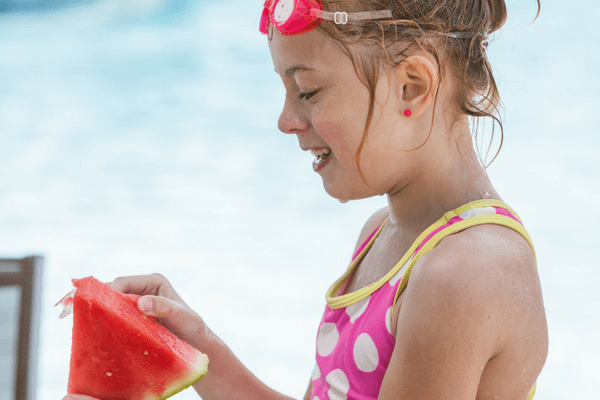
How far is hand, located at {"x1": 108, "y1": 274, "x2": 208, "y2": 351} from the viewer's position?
0.85m

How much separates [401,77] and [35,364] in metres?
1.53

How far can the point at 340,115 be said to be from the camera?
785 mm

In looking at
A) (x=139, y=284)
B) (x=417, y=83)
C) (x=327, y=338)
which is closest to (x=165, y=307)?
(x=139, y=284)

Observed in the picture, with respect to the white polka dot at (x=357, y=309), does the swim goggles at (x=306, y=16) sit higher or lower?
higher

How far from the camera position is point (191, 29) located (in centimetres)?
695

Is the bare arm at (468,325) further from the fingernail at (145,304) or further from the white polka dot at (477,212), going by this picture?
the fingernail at (145,304)

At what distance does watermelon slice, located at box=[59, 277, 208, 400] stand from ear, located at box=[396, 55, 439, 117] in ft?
1.62

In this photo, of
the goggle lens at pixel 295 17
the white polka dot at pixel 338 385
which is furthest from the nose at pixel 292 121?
the white polka dot at pixel 338 385

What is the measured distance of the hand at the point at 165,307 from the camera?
2.79 ft

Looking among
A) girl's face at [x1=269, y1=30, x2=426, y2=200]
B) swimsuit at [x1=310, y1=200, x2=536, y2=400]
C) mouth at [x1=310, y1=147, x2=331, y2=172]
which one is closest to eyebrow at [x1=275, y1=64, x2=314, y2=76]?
girl's face at [x1=269, y1=30, x2=426, y2=200]

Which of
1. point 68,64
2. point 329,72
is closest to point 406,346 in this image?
point 329,72

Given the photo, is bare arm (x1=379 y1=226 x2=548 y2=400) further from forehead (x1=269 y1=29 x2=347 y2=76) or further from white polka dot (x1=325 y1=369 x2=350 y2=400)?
forehead (x1=269 y1=29 x2=347 y2=76)

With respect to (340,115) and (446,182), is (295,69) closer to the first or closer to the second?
(340,115)

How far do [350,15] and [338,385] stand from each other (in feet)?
1.72
